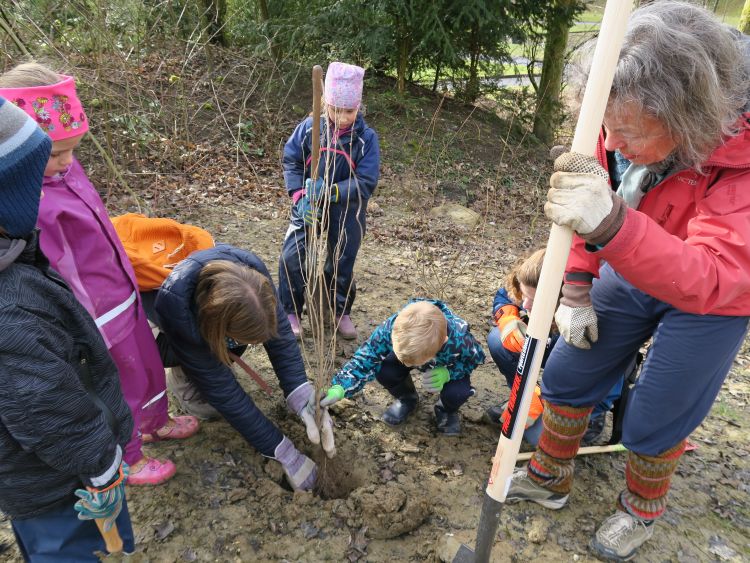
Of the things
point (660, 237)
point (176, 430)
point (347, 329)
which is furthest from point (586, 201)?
point (347, 329)

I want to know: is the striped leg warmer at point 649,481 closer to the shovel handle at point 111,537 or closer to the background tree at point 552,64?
the shovel handle at point 111,537

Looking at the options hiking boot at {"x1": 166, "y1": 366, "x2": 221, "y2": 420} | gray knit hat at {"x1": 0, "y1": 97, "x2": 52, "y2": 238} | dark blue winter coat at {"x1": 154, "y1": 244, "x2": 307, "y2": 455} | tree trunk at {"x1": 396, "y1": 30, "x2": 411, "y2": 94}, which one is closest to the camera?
gray knit hat at {"x1": 0, "y1": 97, "x2": 52, "y2": 238}

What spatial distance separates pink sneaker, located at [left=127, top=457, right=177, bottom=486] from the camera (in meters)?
2.44

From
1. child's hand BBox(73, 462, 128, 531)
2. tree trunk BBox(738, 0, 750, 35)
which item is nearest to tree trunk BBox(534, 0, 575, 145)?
tree trunk BBox(738, 0, 750, 35)

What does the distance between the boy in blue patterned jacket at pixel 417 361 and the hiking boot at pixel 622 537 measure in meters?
0.87

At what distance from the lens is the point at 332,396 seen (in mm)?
2492

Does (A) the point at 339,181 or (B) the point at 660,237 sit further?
(A) the point at 339,181

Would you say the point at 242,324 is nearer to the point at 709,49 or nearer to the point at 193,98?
the point at 709,49

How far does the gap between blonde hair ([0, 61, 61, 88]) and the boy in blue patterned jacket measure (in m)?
1.65

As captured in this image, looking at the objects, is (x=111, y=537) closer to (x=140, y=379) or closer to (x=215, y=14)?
(x=140, y=379)

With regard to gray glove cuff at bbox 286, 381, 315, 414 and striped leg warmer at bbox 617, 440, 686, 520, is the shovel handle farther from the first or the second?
striped leg warmer at bbox 617, 440, 686, 520

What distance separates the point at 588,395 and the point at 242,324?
55.3 inches

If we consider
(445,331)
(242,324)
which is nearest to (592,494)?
(445,331)

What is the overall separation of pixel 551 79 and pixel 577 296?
712 cm
